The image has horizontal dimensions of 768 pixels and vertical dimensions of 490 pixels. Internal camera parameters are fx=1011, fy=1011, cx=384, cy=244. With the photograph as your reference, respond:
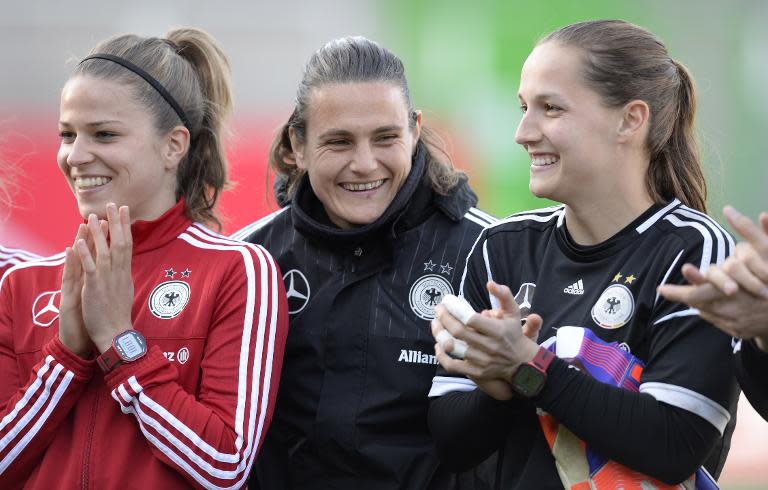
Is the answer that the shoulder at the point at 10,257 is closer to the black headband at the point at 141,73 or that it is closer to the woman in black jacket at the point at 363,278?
the black headband at the point at 141,73

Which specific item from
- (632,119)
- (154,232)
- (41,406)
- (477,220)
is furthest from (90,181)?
(632,119)

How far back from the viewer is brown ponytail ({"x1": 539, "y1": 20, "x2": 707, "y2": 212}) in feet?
7.75

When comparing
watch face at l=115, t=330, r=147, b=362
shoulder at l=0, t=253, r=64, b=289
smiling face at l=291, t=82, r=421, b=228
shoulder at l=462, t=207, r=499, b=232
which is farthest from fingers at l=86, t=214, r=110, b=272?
shoulder at l=462, t=207, r=499, b=232

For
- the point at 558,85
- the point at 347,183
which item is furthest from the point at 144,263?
the point at 558,85

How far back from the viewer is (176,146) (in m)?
2.86

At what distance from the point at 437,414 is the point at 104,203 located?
1.07 metres

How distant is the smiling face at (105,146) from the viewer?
2.70 m

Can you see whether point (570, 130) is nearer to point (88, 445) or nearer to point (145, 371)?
point (145, 371)

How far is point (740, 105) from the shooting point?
8.41m

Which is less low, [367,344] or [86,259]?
[86,259]

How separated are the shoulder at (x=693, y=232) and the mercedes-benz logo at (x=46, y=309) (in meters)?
1.52

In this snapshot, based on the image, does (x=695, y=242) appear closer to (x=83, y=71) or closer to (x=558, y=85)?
(x=558, y=85)

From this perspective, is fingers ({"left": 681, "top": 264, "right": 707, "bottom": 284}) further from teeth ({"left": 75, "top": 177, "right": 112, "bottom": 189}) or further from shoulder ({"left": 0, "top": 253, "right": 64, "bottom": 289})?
shoulder ({"left": 0, "top": 253, "right": 64, "bottom": 289})

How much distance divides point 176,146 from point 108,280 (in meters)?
0.54
